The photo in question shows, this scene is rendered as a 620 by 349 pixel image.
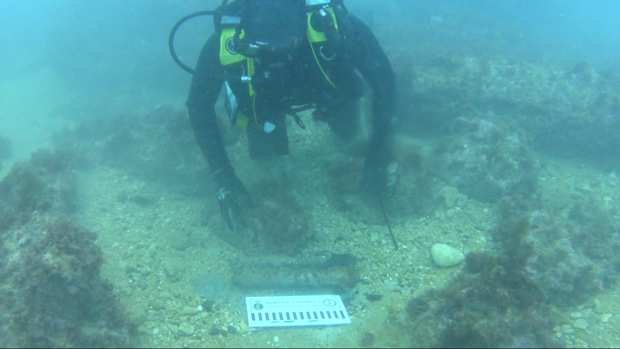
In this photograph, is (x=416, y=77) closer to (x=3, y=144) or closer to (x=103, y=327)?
(x=103, y=327)

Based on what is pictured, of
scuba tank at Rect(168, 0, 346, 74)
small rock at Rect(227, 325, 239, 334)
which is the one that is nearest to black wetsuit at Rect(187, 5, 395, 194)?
scuba tank at Rect(168, 0, 346, 74)

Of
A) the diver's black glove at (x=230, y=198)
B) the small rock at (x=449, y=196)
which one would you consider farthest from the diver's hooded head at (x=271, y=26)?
the small rock at (x=449, y=196)

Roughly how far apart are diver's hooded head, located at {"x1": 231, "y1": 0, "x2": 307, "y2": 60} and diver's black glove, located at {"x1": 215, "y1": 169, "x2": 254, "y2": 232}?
1747 mm

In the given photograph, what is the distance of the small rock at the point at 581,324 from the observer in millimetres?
2816

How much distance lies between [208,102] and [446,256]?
3.47 meters

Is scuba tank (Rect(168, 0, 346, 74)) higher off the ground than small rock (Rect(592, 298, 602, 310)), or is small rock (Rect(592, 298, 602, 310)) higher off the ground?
scuba tank (Rect(168, 0, 346, 74))

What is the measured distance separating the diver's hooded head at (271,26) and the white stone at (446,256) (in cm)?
286

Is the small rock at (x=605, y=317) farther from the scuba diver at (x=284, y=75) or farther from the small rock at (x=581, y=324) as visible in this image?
the scuba diver at (x=284, y=75)

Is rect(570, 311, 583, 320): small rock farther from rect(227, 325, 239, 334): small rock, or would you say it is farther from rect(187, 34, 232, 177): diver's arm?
rect(187, 34, 232, 177): diver's arm

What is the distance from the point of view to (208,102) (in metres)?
4.02

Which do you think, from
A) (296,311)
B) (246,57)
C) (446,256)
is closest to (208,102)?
(246,57)

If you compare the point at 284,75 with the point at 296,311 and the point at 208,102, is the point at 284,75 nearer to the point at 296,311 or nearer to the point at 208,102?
the point at 208,102

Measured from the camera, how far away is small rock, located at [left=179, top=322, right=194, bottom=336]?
297cm

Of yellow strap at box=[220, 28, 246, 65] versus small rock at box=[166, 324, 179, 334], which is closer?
small rock at box=[166, 324, 179, 334]
